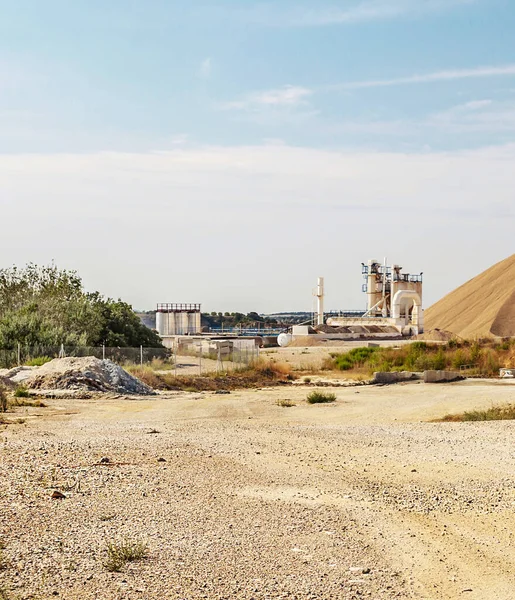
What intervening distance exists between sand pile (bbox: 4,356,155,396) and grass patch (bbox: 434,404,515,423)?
11.7 m

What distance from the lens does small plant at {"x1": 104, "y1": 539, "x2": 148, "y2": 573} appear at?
7562mm

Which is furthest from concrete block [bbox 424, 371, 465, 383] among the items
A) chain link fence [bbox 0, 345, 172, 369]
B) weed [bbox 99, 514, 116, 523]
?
weed [bbox 99, 514, 116, 523]

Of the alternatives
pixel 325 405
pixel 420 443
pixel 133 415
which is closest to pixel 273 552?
pixel 420 443

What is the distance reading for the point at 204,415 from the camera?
23266 mm

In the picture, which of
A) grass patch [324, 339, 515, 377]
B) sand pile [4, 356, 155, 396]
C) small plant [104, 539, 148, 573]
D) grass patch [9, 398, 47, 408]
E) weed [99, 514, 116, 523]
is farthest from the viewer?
grass patch [324, 339, 515, 377]

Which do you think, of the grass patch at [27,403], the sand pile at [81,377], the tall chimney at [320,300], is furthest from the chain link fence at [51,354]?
the tall chimney at [320,300]

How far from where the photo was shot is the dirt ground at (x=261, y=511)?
24.2 ft

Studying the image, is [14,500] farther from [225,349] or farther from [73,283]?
[73,283]

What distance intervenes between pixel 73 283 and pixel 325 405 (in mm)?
25437

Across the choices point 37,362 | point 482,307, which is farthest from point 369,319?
point 37,362

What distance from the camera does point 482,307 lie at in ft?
385

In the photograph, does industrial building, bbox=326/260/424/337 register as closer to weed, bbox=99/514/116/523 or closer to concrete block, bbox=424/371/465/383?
concrete block, bbox=424/371/465/383

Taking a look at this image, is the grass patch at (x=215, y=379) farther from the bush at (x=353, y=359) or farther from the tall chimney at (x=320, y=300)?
the tall chimney at (x=320, y=300)

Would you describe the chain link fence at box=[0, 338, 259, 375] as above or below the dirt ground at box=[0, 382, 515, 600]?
above
